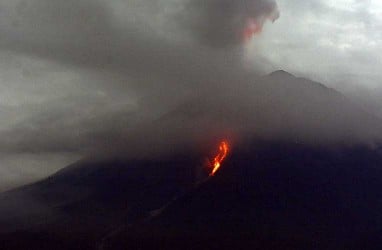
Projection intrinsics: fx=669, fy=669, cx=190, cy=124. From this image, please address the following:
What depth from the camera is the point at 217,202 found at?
15475 cm

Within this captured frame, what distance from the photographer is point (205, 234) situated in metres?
138

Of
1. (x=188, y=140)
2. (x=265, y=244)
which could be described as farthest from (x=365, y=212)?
(x=188, y=140)

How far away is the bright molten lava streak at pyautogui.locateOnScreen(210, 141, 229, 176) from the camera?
173 m

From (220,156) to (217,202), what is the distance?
27252 millimetres

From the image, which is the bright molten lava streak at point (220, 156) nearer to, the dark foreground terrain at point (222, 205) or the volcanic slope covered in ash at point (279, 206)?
the volcanic slope covered in ash at point (279, 206)

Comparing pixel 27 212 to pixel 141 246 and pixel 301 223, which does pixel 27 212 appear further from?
pixel 301 223

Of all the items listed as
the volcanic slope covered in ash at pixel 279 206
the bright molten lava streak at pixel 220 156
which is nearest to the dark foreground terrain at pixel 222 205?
the volcanic slope covered in ash at pixel 279 206

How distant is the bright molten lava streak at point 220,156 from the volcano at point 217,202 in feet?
5.90

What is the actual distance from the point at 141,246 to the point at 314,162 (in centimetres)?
6378

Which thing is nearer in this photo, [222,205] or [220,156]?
[222,205]

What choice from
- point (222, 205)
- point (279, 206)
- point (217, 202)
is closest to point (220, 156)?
point (217, 202)

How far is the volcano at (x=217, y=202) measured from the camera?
13638 centimetres

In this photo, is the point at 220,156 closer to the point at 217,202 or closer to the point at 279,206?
the point at 217,202

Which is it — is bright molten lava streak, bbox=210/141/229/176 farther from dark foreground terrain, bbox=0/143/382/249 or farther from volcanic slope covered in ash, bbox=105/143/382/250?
dark foreground terrain, bbox=0/143/382/249
